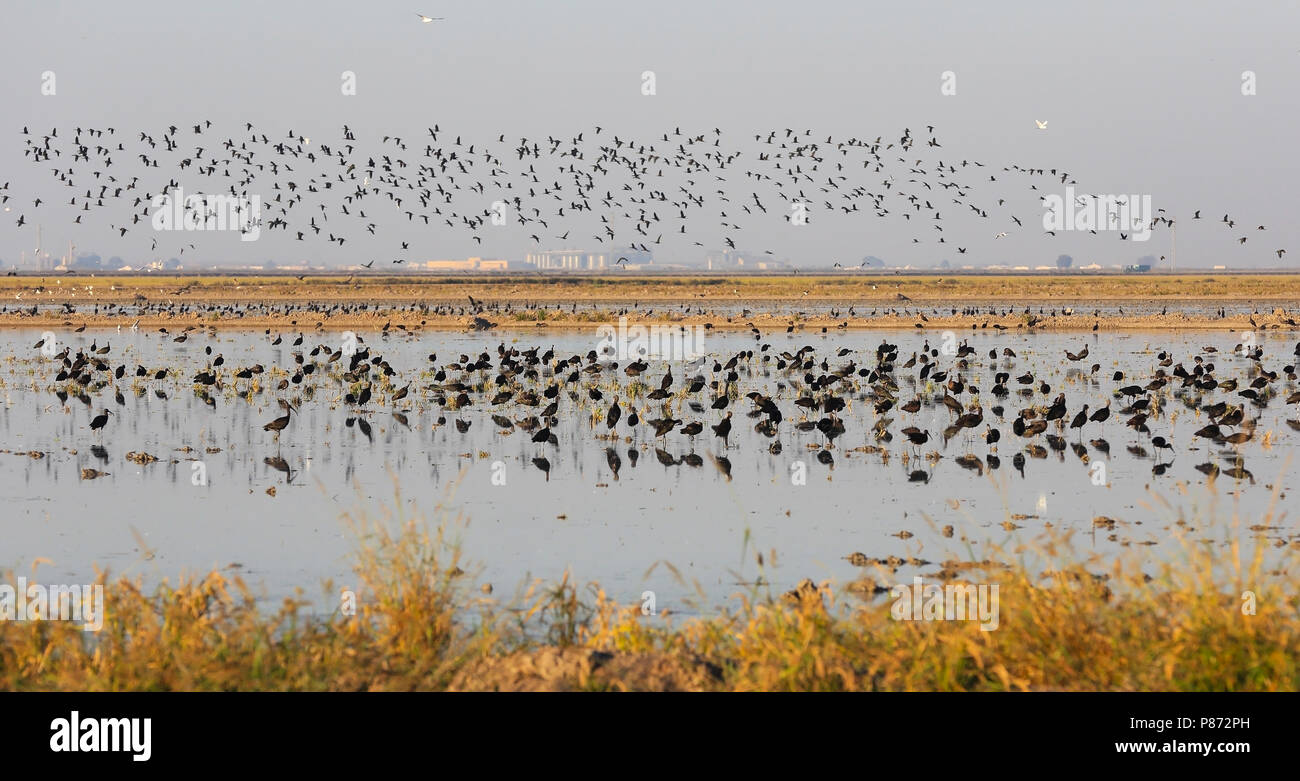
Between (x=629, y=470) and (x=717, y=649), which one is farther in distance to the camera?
(x=629, y=470)

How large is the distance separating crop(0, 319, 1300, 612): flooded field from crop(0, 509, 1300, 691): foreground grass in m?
0.87

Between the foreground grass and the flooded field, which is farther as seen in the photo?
the flooded field

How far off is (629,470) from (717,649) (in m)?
11.4

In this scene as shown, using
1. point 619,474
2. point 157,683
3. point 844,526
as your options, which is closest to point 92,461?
point 619,474

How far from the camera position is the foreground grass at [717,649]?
8109mm

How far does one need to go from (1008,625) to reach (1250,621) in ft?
4.51

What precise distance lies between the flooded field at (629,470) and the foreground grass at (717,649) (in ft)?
2.84

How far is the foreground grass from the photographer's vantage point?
811 cm

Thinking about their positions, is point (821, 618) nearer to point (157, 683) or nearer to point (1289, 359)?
point (157, 683)

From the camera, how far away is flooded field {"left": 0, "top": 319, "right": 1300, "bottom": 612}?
47.0ft

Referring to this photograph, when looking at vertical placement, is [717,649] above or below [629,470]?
below

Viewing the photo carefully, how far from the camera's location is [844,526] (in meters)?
16.0

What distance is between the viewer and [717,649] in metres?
9.31

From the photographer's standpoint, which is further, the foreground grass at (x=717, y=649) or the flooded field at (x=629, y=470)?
the flooded field at (x=629, y=470)
